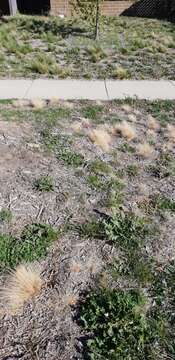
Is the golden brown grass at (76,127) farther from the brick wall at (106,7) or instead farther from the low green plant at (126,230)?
the brick wall at (106,7)

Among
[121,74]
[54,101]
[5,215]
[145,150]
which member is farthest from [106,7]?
[5,215]

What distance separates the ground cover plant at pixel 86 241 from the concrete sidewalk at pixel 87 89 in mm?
1632

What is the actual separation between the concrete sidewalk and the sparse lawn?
0.56 metres

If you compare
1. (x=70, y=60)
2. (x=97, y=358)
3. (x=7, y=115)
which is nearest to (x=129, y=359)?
(x=97, y=358)

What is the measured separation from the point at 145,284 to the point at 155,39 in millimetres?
12144

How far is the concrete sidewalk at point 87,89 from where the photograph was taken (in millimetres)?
8695

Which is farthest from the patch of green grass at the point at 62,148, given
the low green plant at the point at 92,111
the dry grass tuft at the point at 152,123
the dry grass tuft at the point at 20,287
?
the dry grass tuft at the point at 20,287

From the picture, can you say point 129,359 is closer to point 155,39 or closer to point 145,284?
point 145,284

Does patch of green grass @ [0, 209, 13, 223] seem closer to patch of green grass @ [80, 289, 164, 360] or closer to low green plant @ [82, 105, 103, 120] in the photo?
patch of green grass @ [80, 289, 164, 360]

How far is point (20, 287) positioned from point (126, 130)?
12.8 feet

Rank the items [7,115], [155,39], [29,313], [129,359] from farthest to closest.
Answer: [155,39] < [7,115] < [29,313] < [129,359]

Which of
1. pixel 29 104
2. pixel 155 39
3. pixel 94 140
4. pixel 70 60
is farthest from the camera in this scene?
pixel 155 39

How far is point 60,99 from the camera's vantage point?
845cm

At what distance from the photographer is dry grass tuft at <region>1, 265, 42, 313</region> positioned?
3.55 m
